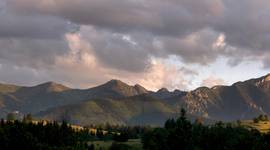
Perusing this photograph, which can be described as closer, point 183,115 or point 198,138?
point 183,115

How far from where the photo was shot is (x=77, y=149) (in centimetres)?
19362

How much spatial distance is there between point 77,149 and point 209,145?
49.3 meters

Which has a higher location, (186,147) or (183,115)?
(183,115)

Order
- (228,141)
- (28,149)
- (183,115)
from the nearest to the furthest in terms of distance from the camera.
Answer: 1. (183,115)
2. (228,141)
3. (28,149)

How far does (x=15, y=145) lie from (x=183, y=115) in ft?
315

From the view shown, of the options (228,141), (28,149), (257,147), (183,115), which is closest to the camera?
(183,115)

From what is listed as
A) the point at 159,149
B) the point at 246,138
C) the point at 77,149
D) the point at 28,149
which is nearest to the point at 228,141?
the point at 246,138

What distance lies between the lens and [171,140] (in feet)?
413

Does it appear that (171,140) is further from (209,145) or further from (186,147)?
(209,145)

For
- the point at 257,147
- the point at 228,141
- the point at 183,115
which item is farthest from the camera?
the point at 228,141

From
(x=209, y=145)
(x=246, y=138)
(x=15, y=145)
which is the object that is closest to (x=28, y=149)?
(x=15, y=145)

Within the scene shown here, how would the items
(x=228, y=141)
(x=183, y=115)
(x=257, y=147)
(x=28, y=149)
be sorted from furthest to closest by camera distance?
(x=28, y=149) < (x=228, y=141) < (x=257, y=147) < (x=183, y=115)

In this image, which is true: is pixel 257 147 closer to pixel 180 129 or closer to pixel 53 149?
pixel 180 129

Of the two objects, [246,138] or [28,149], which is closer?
[246,138]
